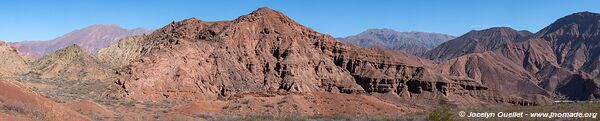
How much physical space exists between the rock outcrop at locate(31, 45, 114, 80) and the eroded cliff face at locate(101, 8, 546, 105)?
10.5ft

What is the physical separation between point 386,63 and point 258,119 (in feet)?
185

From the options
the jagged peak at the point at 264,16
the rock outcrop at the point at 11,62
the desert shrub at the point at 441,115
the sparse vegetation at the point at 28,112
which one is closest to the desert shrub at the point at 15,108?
the sparse vegetation at the point at 28,112

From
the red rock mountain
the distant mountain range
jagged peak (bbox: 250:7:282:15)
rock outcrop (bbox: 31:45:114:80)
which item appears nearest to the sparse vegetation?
the distant mountain range

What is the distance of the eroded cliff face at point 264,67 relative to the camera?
6456 centimetres

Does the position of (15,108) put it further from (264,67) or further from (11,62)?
(264,67)

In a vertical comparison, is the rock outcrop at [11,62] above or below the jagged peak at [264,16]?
below

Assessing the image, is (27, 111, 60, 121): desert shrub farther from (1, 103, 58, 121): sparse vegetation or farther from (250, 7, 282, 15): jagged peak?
(250, 7, 282, 15): jagged peak

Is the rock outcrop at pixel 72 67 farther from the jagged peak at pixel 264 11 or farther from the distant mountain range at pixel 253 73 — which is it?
the jagged peak at pixel 264 11

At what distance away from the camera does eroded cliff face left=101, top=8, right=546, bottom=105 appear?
64.6 metres

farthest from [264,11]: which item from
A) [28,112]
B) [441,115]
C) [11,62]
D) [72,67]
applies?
[28,112]

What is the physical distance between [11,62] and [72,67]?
7577 mm

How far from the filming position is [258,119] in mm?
37125

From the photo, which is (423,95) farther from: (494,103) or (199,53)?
(199,53)

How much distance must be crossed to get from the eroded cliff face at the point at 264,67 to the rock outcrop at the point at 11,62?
1175 cm
